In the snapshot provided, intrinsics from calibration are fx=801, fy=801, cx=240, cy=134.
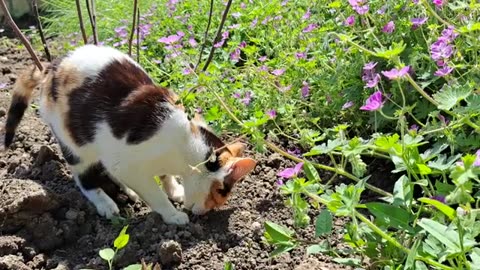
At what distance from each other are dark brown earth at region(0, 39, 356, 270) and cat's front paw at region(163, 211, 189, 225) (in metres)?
0.03

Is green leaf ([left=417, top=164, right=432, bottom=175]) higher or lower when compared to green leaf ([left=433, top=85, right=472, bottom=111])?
lower

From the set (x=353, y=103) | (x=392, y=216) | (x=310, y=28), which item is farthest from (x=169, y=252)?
(x=310, y=28)

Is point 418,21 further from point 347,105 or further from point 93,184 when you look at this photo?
point 93,184

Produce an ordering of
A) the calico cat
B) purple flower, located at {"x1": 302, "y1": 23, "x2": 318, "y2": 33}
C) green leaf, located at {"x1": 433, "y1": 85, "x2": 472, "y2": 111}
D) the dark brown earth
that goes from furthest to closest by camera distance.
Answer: purple flower, located at {"x1": 302, "y1": 23, "x2": 318, "y2": 33}
the calico cat
the dark brown earth
green leaf, located at {"x1": 433, "y1": 85, "x2": 472, "y2": 111}

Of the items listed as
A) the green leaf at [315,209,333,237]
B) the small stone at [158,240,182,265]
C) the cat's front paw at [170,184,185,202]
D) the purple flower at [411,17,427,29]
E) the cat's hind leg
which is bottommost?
the cat's front paw at [170,184,185,202]

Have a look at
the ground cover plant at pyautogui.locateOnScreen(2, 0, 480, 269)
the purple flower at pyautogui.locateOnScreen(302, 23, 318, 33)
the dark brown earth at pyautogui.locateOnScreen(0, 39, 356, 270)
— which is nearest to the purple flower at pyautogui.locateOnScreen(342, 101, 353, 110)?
the ground cover plant at pyautogui.locateOnScreen(2, 0, 480, 269)

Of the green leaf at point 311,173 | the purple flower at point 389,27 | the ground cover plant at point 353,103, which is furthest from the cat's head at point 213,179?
the purple flower at point 389,27

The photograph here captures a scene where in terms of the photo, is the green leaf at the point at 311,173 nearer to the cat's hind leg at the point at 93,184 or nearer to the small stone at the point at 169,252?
the small stone at the point at 169,252

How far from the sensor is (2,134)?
407 centimetres

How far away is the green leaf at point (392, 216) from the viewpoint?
7.30 feet

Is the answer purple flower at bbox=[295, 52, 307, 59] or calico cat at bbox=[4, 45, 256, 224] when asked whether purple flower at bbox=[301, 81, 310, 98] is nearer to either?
purple flower at bbox=[295, 52, 307, 59]

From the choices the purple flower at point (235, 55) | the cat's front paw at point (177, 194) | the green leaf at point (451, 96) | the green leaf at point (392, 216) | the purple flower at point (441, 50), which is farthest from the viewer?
the purple flower at point (235, 55)

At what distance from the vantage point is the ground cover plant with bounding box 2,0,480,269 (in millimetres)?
2236

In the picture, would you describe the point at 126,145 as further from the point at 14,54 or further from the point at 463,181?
the point at 14,54
